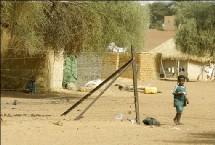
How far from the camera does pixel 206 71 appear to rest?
37875mm

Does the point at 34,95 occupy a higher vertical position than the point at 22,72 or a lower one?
lower

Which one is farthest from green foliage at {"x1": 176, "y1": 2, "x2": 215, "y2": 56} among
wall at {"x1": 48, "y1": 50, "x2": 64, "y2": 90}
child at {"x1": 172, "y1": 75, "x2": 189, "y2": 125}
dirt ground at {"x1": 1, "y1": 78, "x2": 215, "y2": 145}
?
child at {"x1": 172, "y1": 75, "x2": 189, "y2": 125}

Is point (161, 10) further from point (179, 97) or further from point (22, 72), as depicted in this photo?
point (179, 97)

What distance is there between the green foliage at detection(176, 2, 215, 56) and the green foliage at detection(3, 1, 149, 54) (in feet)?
58.9

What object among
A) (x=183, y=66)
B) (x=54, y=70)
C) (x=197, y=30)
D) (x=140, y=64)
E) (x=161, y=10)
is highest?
(x=161, y=10)

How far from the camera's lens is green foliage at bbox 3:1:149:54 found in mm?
16172

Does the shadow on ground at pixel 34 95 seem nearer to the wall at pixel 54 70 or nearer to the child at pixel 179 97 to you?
the wall at pixel 54 70

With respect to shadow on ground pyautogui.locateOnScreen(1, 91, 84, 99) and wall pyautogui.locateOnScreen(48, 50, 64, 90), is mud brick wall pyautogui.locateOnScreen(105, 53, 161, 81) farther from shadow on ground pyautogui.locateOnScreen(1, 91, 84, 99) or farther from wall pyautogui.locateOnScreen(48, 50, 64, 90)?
shadow on ground pyautogui.locateOnScreen(1, 91, 84, 99)

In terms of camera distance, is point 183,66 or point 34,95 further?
point 183,66

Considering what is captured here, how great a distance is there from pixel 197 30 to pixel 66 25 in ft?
79.3

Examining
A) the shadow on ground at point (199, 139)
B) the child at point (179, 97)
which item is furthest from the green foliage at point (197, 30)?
the shadow on ground at point (199, 139)

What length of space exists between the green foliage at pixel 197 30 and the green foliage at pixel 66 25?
1795 centimetres

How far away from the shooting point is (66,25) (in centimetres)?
1770

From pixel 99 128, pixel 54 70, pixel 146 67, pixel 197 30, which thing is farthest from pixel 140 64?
pixel 99 128
